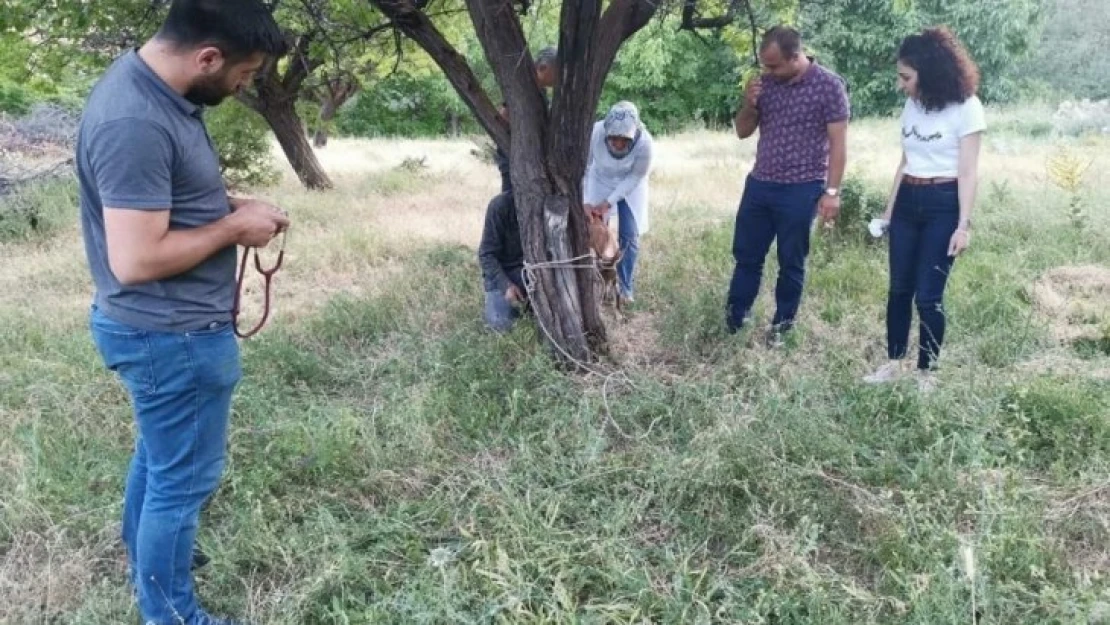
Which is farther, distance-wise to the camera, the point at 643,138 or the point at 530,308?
the point at 643,138

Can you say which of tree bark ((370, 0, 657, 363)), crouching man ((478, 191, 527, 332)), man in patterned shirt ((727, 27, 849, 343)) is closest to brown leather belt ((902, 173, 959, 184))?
man in patterned shirt ((727, 27, 849, 343))

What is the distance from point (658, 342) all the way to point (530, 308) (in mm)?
765

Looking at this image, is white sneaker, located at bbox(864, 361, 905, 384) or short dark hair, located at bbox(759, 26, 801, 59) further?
short dark hair, located at bbox(759, 26, 801, 59)

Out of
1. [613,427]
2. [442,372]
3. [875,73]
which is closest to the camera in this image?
[613,427]

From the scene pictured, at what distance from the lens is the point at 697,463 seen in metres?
3.08

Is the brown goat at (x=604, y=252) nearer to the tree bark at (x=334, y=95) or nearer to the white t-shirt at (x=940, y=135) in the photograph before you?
the white t-shirt at (x=940, y=135)

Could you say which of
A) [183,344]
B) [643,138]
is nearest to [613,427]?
[183,344]

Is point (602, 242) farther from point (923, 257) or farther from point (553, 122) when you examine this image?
point (923, 257)

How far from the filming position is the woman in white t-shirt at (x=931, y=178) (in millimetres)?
3670

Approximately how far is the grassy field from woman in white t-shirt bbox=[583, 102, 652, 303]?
42 centimetres

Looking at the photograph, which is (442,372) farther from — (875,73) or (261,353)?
(875,73)

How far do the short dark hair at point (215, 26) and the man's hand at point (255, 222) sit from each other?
397 mm

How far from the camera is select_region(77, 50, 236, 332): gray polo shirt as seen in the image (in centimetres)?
193

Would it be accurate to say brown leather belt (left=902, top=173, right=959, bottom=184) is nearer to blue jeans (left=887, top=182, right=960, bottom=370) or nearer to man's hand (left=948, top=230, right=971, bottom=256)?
blue jeans (left=887, top=182, right=960, bottom=370)
